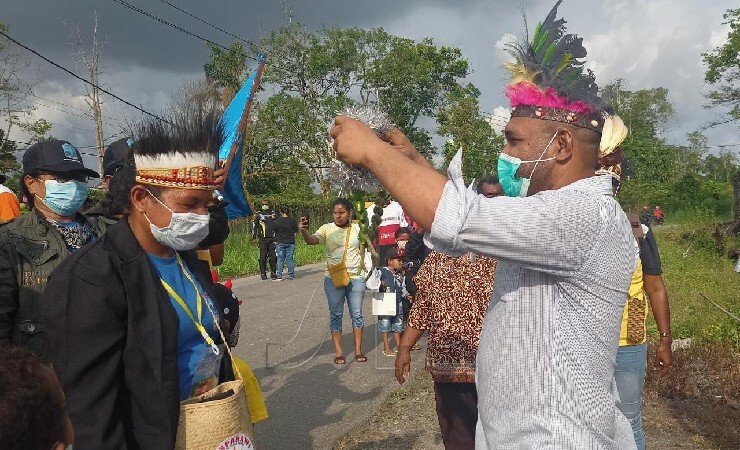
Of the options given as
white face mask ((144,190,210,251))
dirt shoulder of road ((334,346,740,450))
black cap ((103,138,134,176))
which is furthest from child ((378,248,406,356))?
white face mask ((144,190,210,251))

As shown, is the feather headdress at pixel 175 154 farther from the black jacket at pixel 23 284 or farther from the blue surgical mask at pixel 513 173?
the blue surgical mask at pixel 513 173

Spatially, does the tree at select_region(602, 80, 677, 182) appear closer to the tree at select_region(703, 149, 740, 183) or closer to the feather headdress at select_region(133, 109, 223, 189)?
the tree at select_region(703, 149, 740, 183)

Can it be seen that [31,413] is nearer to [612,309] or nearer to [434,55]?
[612,309]

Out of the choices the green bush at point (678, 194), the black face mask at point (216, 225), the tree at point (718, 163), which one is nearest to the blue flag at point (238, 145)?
the black face mask at point (216, 225)

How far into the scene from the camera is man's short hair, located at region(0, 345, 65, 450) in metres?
1.38

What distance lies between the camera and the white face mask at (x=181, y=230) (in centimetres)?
264

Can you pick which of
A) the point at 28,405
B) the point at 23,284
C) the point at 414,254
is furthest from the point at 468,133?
the point at 28,405

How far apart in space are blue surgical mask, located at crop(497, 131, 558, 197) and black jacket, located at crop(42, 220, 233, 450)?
1346 millimetres

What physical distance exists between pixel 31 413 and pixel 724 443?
16.6 feet

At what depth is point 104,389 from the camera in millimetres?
A: 2178

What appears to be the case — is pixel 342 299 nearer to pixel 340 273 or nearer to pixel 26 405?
pixel 340 273

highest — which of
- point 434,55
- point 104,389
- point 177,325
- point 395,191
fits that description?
point 434,55

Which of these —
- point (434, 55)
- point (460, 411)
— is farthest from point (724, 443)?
point (434, 55)

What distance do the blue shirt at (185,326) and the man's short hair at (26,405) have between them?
939 millimetres
